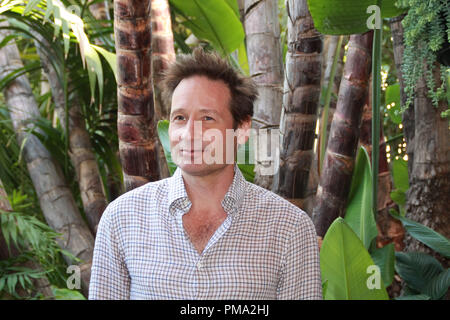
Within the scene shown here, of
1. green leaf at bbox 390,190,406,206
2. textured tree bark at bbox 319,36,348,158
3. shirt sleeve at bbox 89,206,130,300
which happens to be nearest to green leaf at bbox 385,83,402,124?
textured tree bark at bbox 319,36,348,158

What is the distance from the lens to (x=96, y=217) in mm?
2086

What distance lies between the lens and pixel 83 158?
211cm

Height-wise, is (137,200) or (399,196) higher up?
(137,200)

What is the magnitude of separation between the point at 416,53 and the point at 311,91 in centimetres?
33

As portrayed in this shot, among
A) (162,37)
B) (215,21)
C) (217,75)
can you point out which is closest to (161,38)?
(162,37)

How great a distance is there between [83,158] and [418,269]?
1.23 metres

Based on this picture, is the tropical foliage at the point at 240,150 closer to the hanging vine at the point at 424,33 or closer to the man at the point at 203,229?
the hanging vine at the point at 424,33

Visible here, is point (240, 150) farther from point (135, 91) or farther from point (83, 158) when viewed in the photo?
point (83, 158)

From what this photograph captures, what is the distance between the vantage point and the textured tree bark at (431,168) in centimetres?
189

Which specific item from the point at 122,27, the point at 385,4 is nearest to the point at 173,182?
the point at 122,27

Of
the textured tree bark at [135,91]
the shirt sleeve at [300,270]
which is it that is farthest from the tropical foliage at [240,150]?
the shirt sleeve at [300,270]

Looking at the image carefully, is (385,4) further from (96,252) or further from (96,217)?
(96,217)

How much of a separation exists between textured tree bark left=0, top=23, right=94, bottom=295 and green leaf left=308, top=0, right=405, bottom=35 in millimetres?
1115

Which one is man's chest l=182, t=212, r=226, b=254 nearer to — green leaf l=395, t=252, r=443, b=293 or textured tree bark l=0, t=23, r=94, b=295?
green leaf l=395, t=252, r=443, b=293
